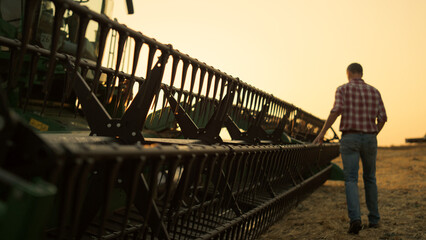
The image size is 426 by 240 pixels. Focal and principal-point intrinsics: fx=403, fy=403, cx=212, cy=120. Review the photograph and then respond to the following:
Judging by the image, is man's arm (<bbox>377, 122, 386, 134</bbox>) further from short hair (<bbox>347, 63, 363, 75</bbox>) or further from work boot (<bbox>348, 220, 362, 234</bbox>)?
work boot (<bbox>348, 220, 362, 234</bbox>)

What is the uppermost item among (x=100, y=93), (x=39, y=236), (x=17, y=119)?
(x=100, y=93)

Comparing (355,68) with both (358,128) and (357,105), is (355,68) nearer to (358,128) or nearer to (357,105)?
(357,105)

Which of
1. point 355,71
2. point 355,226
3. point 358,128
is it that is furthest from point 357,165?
point 355,71

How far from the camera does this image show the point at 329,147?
8289 mm

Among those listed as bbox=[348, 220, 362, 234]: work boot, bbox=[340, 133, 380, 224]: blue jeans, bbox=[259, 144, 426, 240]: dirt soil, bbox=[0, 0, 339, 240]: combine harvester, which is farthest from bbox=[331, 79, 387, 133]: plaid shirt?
bbox=[259, 144, 426, 240]: dirt soil

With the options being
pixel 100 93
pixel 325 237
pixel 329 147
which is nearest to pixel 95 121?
pixel 325 237

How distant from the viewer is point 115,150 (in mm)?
1739

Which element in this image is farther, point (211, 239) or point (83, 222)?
point (211, 239)

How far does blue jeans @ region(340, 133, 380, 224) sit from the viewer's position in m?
4.66

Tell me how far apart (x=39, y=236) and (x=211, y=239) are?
1877 mm

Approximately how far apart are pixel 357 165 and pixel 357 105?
725 mm

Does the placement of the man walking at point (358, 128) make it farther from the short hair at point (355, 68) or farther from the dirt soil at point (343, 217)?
the dirt soil at point (343, 217)

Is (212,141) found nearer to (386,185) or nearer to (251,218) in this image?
(251,218)

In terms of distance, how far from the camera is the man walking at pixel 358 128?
4785 mm
